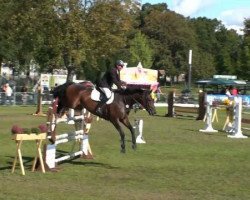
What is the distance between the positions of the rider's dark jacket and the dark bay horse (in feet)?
1.21

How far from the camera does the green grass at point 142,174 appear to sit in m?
10.1

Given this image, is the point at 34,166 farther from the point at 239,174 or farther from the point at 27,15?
the point at 27,15

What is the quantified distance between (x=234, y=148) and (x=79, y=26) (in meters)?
32.8

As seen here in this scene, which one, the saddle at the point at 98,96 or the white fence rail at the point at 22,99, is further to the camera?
the white fence rail at the point at 22,99

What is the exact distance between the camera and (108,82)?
14.9 metres

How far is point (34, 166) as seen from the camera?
12.5 meters

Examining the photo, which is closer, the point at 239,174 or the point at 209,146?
the point at 239,174

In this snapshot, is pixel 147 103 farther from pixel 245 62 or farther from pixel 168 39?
pixel 168 39

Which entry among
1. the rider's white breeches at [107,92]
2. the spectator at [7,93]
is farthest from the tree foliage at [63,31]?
the rider's white breeches at [107,92]

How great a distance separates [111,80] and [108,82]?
0.36 feet

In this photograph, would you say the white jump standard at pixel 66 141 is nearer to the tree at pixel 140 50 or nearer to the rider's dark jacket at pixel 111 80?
the rider's dark jacket at pixel 111 80

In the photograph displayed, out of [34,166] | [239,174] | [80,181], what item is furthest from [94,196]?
[239,174]

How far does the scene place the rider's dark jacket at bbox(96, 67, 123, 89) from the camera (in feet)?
48.2

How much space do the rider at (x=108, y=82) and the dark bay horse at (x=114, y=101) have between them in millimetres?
144
